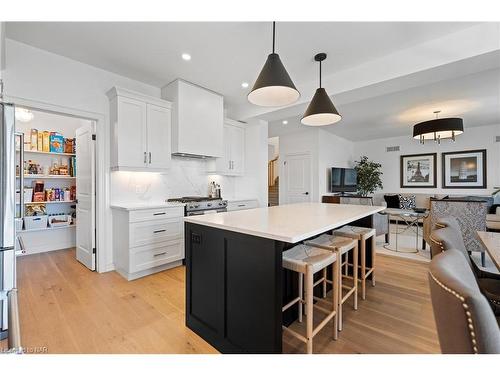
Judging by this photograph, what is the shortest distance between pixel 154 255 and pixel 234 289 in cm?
192

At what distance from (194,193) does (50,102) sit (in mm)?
2229

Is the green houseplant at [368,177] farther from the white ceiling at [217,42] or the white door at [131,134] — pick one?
the white door at [131,134]

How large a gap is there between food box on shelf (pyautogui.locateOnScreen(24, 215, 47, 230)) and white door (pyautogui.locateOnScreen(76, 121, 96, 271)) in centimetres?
76

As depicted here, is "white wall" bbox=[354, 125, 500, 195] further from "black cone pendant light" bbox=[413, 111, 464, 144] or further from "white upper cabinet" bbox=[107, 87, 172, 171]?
"white upper cabinet" bbox=[107, 87, 172, 171]

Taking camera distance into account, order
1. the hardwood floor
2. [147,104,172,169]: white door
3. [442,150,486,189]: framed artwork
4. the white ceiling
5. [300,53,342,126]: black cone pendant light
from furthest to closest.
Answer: [442,150,486,189]: framed artwork → [147,104,172,169]: white door → [300,53,342,126]: black cone pendant light → the white ceiling → the hardwood floor

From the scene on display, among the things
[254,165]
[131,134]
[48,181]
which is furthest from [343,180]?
[48,181]

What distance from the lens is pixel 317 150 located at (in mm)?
6355

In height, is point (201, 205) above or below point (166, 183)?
below

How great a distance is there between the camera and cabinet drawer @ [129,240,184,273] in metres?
2.91

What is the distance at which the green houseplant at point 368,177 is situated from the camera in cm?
735

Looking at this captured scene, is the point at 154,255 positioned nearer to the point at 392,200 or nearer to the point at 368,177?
the point at 368,177

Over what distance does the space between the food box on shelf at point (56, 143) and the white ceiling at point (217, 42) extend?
1.75 meters

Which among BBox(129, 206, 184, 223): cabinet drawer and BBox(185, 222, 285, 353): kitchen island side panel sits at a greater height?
BBox(129, 206, 184, 223): cabinet drawer

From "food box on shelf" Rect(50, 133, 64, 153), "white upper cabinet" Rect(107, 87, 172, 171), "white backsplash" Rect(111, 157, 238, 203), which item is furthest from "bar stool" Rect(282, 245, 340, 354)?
"food box on shelf" Rect(50, 133, 64, 153)
